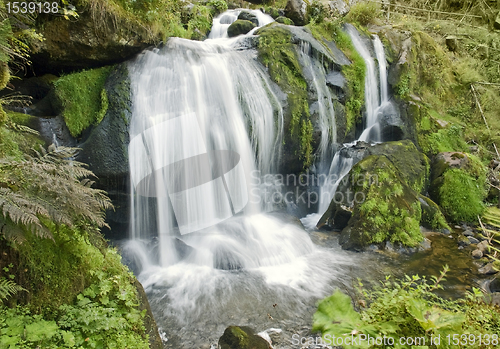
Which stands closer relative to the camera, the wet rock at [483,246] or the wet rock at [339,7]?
the wet rock at [483,246]

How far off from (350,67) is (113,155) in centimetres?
747

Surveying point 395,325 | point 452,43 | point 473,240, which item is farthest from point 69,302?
point 452,43

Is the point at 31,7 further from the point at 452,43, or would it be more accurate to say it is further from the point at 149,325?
the point at 452,43

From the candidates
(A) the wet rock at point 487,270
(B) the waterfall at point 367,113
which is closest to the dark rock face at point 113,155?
(B) the waterfall at point 367,113

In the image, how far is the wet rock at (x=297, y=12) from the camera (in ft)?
35.0

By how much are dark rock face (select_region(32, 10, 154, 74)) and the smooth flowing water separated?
0.47 m

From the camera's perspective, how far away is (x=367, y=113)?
9398 millimetres

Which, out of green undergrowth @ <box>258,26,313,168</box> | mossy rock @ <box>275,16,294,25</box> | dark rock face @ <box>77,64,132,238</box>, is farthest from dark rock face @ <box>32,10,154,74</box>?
mossy rock @ <box>275,16,294,25</box>

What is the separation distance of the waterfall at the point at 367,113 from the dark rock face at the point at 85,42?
18.2 feet

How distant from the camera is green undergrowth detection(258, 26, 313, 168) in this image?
765 centimetres

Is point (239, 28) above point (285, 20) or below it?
below

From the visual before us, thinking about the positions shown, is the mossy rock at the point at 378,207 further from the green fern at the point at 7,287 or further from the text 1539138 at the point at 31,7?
the text 1539138 at the point at 31,7

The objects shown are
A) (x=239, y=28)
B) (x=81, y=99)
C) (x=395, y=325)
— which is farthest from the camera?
(x=239, y=28)

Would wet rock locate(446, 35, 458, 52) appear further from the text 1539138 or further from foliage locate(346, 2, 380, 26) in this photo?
the text 1539138
